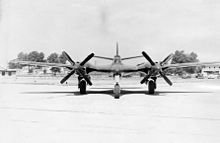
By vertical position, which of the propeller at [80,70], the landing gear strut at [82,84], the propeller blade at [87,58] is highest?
the propeller blade at [87,58]

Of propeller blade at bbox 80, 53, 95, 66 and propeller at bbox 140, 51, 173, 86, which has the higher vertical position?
propeller blade at bbox 80, 53, 95, 66

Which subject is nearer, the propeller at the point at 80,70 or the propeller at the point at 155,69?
the propeller at the point at 80,70

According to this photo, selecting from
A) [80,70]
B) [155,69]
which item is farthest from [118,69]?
[80,70]

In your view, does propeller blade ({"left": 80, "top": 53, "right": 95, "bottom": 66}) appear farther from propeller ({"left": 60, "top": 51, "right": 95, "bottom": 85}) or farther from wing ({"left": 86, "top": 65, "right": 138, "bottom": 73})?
wing ({"left": 86, "top": 65, "right": 138, "bottom": 73})

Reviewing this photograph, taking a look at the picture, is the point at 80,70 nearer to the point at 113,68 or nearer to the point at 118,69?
Result: the point at 113,68

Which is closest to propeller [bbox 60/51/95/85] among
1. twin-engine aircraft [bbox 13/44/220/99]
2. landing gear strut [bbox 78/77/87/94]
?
twin-engine aircraft [bbox 13/44/220/99]

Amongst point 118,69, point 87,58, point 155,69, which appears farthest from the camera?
point 118,69

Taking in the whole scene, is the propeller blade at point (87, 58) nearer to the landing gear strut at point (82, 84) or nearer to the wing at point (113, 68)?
the wing at point (113, 68)

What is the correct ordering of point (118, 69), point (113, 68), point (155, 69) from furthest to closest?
point (113, 68), point (118, 69), point (155, 69)

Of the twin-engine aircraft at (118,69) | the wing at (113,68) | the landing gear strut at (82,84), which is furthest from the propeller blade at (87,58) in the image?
the landing gear strut at (82,84)

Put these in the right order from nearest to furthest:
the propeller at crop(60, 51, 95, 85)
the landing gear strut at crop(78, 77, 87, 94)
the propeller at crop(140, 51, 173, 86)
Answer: the propeller at crop(60, 51, 95, 85), the propeller at crop(140, 51, 173, 86), the landing gear strut at crop(78, 77, 87, 94)

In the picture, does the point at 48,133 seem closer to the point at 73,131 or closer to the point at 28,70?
the point at 73,131

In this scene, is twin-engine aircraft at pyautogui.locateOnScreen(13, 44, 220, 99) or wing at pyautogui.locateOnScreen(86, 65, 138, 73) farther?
wing at pyautogui.locateOnScreen(86, 65, 138, 73)

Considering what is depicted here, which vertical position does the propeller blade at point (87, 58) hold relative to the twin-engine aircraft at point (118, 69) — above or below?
above
